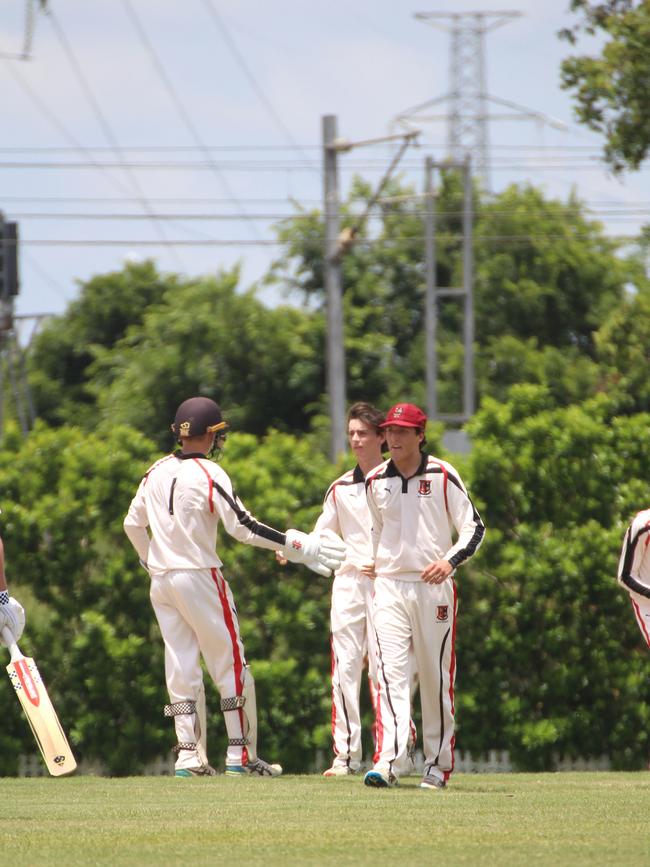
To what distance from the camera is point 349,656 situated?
11.8 m

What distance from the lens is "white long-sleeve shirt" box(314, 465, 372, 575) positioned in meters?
11.7

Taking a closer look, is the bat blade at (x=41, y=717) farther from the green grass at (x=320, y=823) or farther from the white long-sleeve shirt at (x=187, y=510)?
the white long-sleeve shirt at (x=187, y=510)

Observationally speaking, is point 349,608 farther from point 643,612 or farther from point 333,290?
point 333,290

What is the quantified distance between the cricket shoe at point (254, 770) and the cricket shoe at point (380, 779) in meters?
1.38

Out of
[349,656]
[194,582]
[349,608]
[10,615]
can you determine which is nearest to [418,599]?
[194,582]

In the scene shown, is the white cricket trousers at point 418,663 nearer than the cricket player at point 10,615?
No

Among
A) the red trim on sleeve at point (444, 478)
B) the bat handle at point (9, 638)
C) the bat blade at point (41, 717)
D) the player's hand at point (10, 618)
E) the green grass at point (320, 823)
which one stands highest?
the red trim on sleeve at point (444, 478)

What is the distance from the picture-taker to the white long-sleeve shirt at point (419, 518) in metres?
9.91

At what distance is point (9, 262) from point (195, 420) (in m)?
11.9

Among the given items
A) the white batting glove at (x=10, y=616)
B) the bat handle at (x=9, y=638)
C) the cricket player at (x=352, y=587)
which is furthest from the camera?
the cricket player at (x=352, y=587)

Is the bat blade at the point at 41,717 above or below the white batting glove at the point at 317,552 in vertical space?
below

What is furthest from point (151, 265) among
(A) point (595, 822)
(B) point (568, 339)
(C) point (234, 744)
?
(A) point (595, 822)

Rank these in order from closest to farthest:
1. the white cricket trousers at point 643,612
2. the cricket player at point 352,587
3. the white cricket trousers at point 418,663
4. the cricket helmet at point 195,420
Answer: the white cricket trousers at point 418,663, the white cricket trousers at point 643,612, the cricket helmet at point 195,420, the cricket player at point 352,587

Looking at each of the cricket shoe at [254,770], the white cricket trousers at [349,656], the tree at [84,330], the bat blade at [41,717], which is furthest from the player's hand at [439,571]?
the tree at [84,330]
